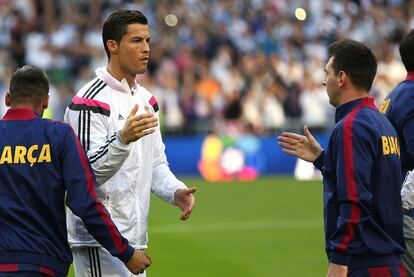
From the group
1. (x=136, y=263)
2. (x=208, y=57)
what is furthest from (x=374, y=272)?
(x=208, y=57)

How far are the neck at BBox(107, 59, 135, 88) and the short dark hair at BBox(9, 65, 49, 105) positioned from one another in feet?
2.78

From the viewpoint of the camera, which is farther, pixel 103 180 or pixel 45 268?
pixel 103 180

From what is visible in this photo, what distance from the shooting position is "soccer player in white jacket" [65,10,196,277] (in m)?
5.89

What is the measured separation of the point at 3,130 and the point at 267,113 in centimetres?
1696

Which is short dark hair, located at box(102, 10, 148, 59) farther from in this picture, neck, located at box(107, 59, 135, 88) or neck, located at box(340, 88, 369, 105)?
neck, located at box(340, 88, 369, 105)

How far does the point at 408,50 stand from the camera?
21.0 ft

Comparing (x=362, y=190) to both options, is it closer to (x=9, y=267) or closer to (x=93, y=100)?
(x=93, y=100)

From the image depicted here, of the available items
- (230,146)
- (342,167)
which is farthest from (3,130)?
(230,146)

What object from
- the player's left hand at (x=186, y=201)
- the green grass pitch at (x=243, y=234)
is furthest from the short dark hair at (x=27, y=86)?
the green grass pitch at (x=243, y=234)

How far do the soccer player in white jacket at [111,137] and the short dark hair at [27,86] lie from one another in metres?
0.52

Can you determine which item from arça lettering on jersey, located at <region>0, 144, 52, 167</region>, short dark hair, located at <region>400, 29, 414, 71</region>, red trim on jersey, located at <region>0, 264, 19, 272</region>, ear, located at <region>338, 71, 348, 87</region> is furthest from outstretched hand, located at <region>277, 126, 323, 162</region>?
red trim on jersey, located at <region>0, 264, 19, 272</region>

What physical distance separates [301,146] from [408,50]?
1.06 metres

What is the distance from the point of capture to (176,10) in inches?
963

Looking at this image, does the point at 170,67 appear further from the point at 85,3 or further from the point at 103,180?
the point at 103,180
